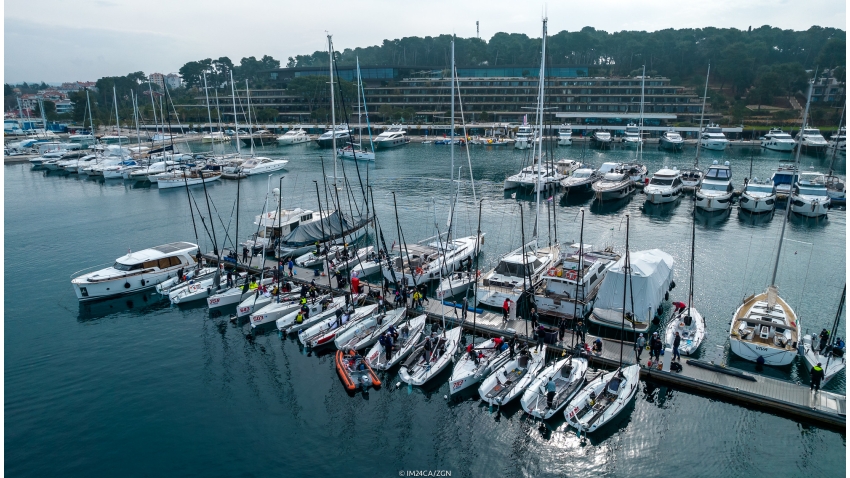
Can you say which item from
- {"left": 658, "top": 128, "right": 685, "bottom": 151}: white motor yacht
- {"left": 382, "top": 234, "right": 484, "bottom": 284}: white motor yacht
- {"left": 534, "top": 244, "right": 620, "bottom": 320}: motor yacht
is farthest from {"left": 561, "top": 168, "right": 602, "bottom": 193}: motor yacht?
{"left": 658, "top": 128, "right": 685, "bottom": 151}: white motor yacht

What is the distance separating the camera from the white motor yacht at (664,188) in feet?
231

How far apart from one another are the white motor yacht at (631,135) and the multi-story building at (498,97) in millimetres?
10773

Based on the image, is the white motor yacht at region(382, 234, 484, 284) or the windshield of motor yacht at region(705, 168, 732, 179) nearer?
the white motor yacht at region(382, 234, 484, 284)

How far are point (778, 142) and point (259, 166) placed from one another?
10738 cm

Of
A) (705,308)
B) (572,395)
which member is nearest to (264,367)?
(572,395)

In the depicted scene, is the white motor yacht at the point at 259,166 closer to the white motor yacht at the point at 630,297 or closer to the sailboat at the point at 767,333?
the white motor yacht at the point at 630,297

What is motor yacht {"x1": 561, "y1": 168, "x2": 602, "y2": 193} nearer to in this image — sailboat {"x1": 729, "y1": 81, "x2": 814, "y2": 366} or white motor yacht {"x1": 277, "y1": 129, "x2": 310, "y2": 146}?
sailboat {"x1": 729, "y1": 81, "x2": 814, "y2": 366}

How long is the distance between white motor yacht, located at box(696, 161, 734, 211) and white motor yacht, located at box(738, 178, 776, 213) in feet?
6.60

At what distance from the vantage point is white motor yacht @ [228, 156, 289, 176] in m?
99.5

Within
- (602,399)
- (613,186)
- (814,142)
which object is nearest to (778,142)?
(814,142)

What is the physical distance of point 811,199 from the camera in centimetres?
6247


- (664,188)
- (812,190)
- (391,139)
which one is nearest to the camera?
(812,190)

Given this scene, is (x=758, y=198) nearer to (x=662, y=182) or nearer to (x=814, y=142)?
(x=662, y=182)

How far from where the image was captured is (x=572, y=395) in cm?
2770
